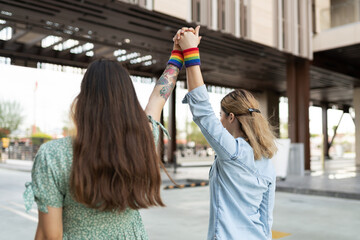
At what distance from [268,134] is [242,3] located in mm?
12249

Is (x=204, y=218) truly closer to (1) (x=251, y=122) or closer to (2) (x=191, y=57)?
(1) (x=251, y=122)

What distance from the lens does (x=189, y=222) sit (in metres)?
6.36

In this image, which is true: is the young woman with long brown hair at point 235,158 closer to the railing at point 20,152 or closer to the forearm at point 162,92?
the forearm at point 162,92

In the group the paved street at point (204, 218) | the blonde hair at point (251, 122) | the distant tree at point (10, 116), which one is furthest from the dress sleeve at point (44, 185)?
the distant tree at point (10, 116)

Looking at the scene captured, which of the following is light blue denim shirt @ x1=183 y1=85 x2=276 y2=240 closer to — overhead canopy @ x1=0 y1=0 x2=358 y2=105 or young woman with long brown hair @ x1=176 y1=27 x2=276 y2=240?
young woman with long brown hair @ x1=176 y1=27 x2=276 y2=240

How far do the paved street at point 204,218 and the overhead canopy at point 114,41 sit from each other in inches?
208

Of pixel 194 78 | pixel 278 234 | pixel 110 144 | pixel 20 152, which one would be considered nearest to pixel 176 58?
pixel 194 78

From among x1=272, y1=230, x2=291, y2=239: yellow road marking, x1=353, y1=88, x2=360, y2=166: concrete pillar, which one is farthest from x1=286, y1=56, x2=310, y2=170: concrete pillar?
x1=272, y1=230, x2=291, y2=239: yellow road marking

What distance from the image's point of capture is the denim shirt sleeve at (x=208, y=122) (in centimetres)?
170

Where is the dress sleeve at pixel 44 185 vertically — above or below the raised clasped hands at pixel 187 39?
below

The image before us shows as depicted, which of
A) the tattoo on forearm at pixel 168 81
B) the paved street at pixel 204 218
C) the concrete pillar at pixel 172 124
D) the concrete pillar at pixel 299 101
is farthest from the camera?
the concrete pillar at pixel 172 124

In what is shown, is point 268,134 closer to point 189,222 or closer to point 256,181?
point 256,181

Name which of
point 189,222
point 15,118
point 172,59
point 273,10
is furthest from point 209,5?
point 15,118

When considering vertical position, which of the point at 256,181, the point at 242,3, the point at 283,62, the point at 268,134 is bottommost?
the point at 256,181
